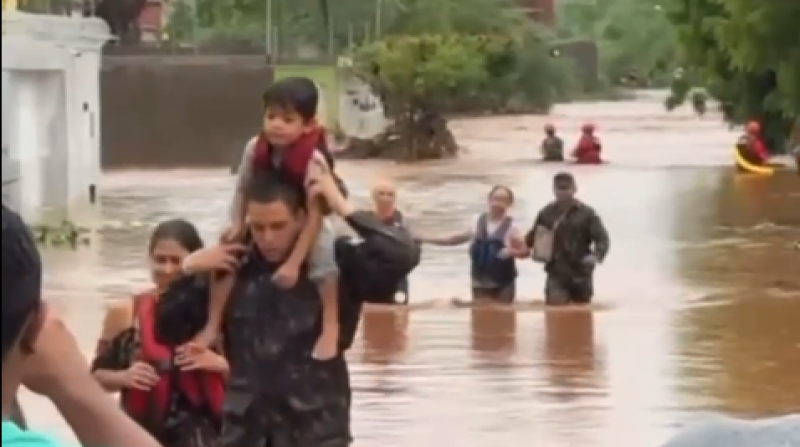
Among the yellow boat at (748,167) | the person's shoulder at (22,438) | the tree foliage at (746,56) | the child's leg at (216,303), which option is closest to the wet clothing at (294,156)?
the child's leg at (216,303)

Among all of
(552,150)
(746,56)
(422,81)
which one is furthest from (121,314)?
(422,81)

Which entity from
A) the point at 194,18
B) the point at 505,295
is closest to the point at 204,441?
the point at 505,295

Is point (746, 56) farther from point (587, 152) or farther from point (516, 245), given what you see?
point (516, 245)

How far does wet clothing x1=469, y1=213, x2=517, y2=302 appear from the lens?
18422 mm

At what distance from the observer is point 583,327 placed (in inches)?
671

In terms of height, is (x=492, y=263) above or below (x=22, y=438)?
below

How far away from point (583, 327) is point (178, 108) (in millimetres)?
34444

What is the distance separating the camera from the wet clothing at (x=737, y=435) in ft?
9.22

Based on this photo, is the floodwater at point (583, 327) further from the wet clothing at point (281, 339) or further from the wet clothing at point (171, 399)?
the wet clothing at point (281, 339)

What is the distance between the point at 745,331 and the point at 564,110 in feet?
240

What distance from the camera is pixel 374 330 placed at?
16.8 meters

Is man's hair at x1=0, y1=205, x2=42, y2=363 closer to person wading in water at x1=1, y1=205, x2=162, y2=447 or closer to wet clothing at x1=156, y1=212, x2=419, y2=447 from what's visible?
person wading in water at x1=1, y1=205, x2=162, y2=447

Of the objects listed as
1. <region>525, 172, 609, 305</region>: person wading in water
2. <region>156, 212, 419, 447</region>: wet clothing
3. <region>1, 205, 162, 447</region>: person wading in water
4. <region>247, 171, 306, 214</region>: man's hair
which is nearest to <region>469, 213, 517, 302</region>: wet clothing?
<region>525, 172, 609, 305</region>: person wading in water

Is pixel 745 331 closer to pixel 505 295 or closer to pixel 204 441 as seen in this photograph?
pixel 505 295
